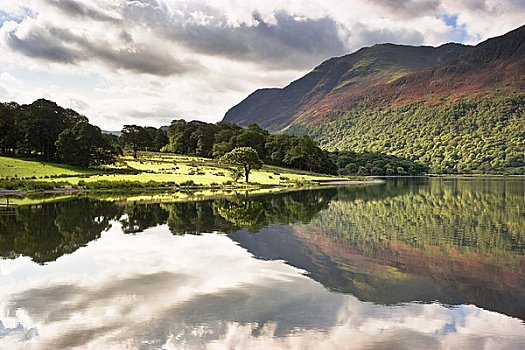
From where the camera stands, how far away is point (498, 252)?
82.2 feet

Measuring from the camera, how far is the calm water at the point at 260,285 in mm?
12820

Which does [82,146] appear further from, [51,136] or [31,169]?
[31,169]

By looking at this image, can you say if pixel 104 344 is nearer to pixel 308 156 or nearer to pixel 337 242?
pixel 337 242

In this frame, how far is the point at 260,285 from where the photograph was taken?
18172mm

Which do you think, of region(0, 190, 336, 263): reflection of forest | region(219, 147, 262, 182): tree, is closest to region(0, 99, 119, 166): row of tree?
region(219, 147, 262, 182): tree

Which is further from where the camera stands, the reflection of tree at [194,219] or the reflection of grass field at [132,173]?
the reflection of grass field at [132,173]

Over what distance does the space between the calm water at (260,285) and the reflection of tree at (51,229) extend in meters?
0.18

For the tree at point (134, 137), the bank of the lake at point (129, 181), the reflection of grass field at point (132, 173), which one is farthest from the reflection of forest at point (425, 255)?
the tree at point (134, 137)

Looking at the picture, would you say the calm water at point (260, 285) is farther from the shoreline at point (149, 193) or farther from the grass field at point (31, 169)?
the grass field at point (31, 169)

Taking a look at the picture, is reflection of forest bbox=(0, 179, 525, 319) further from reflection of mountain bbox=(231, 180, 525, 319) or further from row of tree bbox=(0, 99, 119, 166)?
Result: row of tree bbox=(0, 99, 119, 166)

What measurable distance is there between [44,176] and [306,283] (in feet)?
237

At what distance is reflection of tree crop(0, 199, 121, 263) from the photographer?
84.0 ft

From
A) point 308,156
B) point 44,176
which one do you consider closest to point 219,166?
point 308,156

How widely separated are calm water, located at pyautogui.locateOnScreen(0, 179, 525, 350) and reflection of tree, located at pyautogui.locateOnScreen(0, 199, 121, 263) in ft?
0.57
